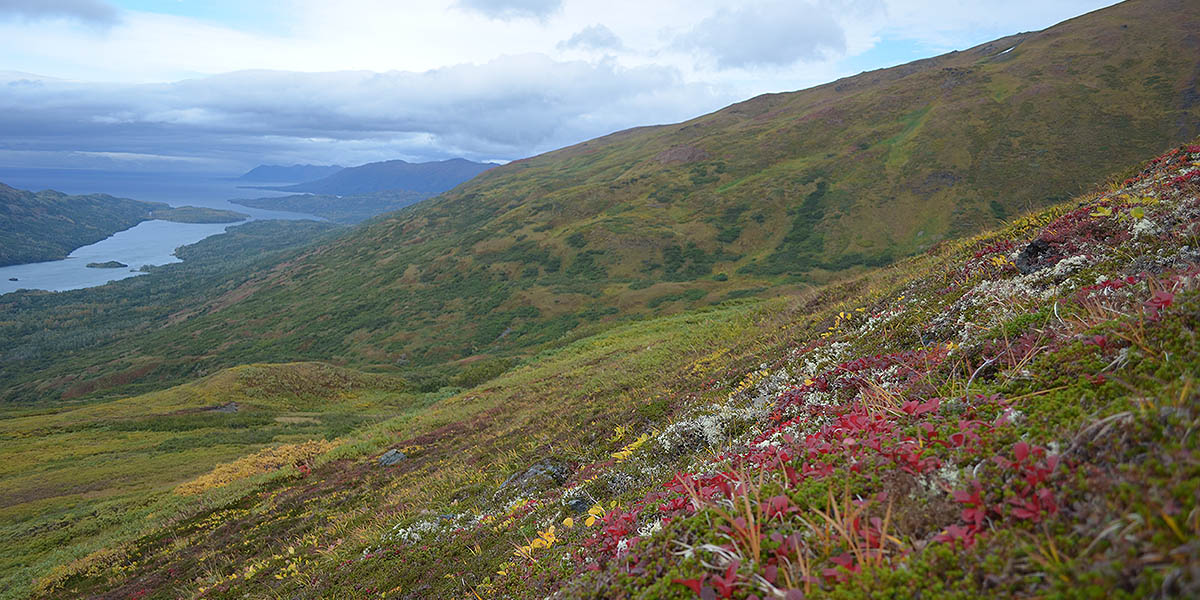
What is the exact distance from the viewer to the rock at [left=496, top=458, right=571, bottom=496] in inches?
419

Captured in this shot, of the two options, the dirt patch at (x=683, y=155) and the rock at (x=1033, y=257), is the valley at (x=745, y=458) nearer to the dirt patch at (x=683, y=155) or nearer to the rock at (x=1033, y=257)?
the rock at (x=1033, y=257)

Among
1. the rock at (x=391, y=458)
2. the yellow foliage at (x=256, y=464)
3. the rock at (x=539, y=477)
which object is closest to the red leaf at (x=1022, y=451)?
the rock at (x=539, y=477)

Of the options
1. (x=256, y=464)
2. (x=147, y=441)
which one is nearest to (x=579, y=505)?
(x=256, y=464)

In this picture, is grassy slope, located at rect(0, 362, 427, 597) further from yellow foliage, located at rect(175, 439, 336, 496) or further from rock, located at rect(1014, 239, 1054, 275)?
rock, located at rect(1014, 239, 1054, 275)

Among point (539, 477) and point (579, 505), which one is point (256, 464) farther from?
point (579, 505)

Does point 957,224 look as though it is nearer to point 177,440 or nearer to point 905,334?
point 905,334

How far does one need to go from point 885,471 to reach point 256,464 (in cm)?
3081

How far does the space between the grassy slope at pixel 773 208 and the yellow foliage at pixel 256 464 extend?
118ft

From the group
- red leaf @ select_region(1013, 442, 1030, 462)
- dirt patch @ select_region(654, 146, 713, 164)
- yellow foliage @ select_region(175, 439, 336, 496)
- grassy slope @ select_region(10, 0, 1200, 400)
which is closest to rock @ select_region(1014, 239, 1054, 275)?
red leaf @ select_region(1013, 442, 1030, 462)

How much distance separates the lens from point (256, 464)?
2623cm

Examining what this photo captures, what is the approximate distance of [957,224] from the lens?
3241 inches

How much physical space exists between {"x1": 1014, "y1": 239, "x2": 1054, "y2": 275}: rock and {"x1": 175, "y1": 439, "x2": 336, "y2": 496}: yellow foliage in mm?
29847

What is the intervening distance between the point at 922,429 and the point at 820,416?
209 centimetres

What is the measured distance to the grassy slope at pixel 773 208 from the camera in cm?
8538
